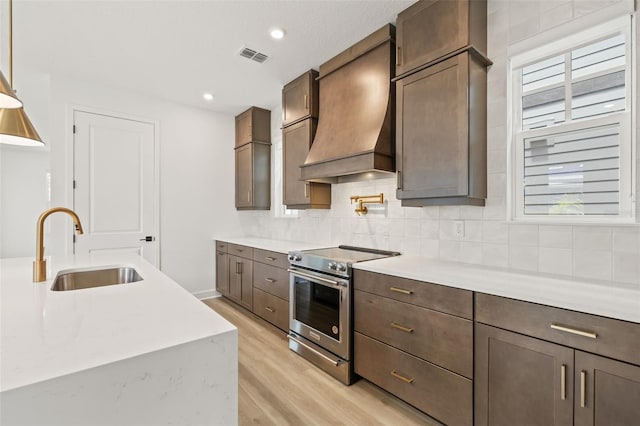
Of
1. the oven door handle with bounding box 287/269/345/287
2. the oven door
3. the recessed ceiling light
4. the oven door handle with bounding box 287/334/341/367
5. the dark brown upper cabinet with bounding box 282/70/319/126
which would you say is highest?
the recessed ceiling light

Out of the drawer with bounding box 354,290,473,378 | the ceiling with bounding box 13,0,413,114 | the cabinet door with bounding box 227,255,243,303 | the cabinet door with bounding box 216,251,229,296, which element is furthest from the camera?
the cabinet door with bounding box 216,251,229,296

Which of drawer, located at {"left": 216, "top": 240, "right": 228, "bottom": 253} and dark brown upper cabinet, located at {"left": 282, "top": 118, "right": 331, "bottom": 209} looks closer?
dark brown upper cabinet, located at {"left": 282, "top": 118, "right": 331, "bottom": 209}

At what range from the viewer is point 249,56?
2945 millimetres

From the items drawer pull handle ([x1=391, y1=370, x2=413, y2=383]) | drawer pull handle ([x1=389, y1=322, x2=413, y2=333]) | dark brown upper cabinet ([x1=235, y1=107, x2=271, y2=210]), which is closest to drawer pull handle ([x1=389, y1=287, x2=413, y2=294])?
drawer pull handle ([x1=389, y1=322, x2=413, y2=333])

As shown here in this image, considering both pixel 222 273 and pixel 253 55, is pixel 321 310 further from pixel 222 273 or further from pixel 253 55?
pixel 253 55

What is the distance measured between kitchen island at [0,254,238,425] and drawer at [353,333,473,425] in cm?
135

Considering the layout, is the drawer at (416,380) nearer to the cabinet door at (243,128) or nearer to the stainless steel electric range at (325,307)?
the stainless steel electric range at (325,307)

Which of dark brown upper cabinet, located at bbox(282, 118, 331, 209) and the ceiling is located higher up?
the ceiling

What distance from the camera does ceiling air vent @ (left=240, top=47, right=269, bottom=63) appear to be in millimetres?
2836

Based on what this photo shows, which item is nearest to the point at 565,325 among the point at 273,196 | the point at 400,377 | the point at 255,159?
the point at 400,377

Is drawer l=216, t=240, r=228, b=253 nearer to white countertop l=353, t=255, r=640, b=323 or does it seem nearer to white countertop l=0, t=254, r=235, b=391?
white countertop l=353, t=255, r=640, b=323

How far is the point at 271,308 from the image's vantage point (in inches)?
130

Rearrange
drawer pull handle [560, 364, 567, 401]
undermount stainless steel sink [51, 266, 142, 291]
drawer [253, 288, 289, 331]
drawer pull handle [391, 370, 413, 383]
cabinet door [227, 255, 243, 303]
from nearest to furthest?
drawer pull handle [560, 364, 567, 401], undermount stainless steel sink [51, 266, 142, 291], drawer pull handle [391, 370, 413, 383], drawer [253, 288, 289, 331], cabinet door [227, 255, 243, 303]

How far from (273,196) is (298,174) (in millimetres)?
1177
